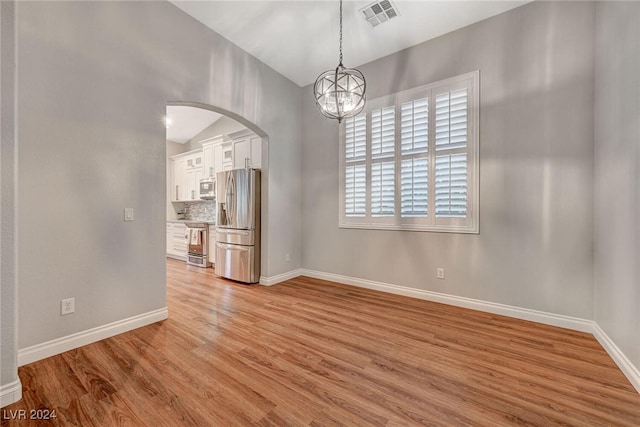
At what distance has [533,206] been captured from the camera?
2.80 m

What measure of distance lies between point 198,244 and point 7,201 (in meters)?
4.15

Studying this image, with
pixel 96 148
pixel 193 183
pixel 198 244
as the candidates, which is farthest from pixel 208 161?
pixel 96 148

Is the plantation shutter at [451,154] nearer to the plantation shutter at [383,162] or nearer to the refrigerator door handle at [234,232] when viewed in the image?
the plantation shutter at [383,162]

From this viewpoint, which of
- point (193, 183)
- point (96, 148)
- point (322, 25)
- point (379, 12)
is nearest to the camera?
point (96, 148)

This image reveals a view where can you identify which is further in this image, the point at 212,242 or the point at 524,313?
the point at 212,242

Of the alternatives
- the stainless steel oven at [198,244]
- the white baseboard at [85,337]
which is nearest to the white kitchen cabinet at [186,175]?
the stainless steel oven at [198,244]

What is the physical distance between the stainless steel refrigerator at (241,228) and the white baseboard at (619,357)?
392 cm

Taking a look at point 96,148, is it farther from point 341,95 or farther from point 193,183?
point 193,183

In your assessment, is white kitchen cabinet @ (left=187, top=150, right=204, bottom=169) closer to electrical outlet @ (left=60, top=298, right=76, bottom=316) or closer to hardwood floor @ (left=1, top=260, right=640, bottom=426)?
hardwood floor @ (left=1, top=260, right=640, bottom=426)

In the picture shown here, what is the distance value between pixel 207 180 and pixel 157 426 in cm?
543

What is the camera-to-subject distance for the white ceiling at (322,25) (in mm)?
2928

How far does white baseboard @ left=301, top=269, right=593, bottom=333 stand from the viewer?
263 cm

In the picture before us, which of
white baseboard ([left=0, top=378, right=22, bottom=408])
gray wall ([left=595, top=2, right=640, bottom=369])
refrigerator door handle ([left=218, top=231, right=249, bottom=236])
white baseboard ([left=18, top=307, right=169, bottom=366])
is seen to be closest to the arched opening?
refrigerator door handle ([left=218, top=231, right=249, bottom=236])

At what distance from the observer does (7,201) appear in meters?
1.62
